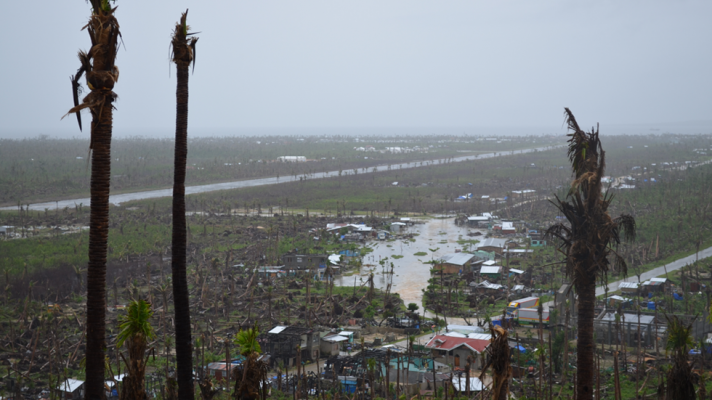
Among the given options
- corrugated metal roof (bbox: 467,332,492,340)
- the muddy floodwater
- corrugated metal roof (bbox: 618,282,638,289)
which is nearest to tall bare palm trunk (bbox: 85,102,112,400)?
corrugated metal roof (bbox: 467,332,492,340)

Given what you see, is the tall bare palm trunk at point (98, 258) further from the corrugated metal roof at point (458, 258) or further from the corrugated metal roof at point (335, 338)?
the corrugated metal roof at point (458, 258)

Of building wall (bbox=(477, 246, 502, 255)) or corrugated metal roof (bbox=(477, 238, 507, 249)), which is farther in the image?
corrugated metal roof (bbox=(477, 238, 507, 249))

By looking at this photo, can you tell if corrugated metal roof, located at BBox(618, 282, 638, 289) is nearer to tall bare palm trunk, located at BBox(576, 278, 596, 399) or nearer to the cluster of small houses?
the cluster of small houses

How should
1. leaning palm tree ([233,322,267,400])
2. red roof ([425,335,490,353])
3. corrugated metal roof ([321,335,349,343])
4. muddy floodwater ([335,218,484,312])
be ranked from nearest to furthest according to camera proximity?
leaning palm tree ([233,322,267,400]), red roof ([425,335,490,353]), corrugated metal roof ([321,335,349,343]), muddy floodwater ([335,218,484,312])

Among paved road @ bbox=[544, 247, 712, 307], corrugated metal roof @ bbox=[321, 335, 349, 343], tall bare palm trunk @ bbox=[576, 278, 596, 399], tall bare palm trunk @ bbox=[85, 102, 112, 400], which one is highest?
tall bare palm trunk @ bbox=[85, 102, 112, 400]

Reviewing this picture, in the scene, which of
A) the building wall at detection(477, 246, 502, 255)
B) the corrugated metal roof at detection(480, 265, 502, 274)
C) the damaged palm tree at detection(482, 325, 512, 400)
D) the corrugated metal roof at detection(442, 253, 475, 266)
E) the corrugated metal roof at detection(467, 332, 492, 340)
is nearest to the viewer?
the damaged palm tree at detection(482, 325, 512, 400)

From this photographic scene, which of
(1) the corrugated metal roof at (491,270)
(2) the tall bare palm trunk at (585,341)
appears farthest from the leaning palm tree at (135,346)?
(1) the corrugated metal roof at (491,270)

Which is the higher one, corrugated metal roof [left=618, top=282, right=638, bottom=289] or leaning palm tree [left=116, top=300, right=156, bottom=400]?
leaning palm tree [left=116, top=300, right=156, bottom=400]

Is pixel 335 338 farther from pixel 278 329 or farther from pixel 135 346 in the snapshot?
pixel 135 346
